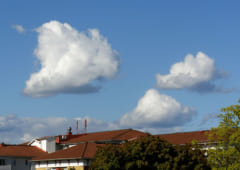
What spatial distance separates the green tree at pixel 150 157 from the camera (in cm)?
4441

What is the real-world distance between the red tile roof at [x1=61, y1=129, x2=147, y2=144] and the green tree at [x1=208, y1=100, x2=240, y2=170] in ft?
92.0

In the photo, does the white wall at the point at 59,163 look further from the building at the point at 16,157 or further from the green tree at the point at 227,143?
the green tree at the point at 227,143

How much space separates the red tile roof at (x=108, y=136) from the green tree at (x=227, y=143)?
28053 mm

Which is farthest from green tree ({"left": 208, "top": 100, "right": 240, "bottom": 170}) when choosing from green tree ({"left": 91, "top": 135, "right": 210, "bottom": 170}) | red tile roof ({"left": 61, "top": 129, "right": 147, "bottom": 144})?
red tile roof ({"left": 61, "top": 129, "right": 147, "bottom": 144})

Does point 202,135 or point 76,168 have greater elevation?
point 202,135

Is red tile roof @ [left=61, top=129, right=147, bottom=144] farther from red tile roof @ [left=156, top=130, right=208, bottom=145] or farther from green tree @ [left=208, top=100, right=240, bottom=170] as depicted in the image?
green tree @ [left=208, top=100, right=240, bottom=170]

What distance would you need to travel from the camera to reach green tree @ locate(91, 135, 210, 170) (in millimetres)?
44406

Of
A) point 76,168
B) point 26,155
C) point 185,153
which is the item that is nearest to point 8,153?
point 26,155

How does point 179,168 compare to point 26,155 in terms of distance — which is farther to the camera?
point 26,155

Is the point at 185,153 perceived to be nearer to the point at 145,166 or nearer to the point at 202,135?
the point at 145,166

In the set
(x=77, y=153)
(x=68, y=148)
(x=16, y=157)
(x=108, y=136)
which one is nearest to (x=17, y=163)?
(x=16, y=157)

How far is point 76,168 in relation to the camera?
195 ft

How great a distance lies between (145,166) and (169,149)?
321 cm

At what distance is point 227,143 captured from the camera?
4544cm
